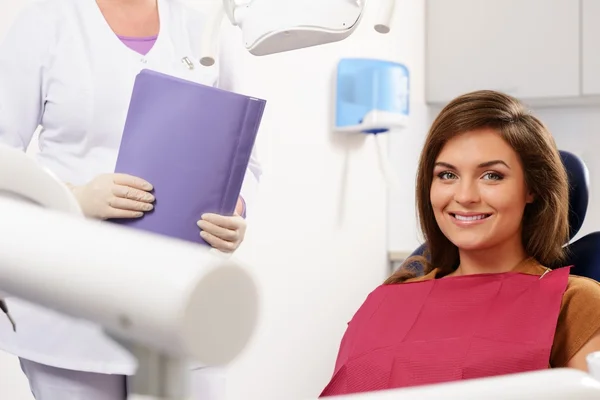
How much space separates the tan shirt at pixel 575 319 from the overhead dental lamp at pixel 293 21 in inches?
22.5

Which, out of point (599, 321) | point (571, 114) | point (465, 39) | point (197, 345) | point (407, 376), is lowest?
point (407, 376)

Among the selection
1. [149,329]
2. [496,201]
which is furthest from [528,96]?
[149,329]

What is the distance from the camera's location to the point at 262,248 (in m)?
2.54

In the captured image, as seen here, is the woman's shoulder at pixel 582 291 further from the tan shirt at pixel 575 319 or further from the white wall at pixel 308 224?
the white wall at pixel 308 224

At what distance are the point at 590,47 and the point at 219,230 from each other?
222 cm

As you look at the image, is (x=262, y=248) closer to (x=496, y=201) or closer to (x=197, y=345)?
(x=496, y=201)

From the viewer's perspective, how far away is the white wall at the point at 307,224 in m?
2.56

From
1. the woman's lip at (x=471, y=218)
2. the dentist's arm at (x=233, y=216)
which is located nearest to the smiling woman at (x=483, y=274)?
the woman's lip at (x=471, y=218)

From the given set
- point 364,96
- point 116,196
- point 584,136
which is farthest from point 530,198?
point 584,136

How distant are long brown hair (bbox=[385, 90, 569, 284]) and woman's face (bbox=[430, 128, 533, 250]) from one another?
0.07 feet

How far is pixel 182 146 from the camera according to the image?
3.98 ft

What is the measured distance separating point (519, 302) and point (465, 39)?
1.99 metres

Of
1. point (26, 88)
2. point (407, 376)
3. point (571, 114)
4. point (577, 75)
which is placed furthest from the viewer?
point (571, 114)

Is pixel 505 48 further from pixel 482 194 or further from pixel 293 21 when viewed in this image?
pixel 293 21
